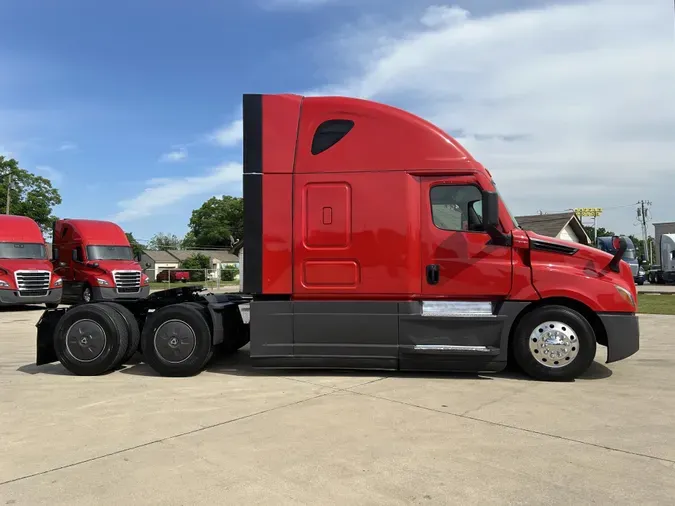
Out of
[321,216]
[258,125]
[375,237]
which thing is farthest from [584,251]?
[258,125]

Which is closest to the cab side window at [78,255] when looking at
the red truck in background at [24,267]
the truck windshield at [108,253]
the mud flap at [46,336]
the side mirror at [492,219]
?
the truck windshield at [108,253]

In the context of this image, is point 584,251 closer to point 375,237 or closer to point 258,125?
point 375,237

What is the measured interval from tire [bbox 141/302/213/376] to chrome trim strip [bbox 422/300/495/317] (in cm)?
286

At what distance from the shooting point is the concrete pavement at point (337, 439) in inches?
133

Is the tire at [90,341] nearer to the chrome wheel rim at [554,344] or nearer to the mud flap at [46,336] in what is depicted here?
the mud flap at [46,336]

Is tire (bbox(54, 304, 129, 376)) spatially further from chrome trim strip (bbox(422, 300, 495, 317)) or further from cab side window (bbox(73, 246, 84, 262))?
cab side window (bbox(73, 246, 84, 262))

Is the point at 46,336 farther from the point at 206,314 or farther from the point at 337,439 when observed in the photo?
the point at 337,439

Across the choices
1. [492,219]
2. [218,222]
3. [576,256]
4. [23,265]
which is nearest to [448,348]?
[492,219]

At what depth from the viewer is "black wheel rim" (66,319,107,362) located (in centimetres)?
691

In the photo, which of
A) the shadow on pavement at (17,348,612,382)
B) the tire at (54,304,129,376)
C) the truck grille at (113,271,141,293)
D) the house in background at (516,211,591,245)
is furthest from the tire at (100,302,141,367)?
the house in background at (516,211,591,245)

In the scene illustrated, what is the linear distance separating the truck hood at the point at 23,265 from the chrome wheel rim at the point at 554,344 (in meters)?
17.7

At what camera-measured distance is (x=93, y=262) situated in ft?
65.7

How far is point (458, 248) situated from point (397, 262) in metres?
0.76

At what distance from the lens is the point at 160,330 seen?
6.88 meters
